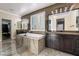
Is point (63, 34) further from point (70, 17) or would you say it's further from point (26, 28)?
point (26, 28)

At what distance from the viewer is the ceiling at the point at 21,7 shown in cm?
165

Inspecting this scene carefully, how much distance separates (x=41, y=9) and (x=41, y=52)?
3.12 feet

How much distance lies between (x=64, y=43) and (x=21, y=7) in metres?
1.34

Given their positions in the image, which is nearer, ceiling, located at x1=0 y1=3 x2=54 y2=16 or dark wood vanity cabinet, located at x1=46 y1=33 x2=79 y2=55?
ceiling, located at x1=0 y1=3 x2=54 y2=16

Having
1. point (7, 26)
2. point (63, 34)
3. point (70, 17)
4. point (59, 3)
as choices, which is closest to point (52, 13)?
point (59, 3)

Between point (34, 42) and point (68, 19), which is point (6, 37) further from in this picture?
point (68, 19)

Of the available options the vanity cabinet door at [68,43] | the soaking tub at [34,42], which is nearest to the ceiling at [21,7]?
the soaking tub at [34,42]

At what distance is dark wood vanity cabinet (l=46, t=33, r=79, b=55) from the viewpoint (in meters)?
1.81

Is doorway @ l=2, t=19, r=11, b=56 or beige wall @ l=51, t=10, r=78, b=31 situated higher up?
beige wall @ l=51, t=10, r=78, b=31

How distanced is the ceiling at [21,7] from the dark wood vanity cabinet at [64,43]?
2.24ft

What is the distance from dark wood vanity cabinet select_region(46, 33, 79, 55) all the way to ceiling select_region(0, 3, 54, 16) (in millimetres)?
684

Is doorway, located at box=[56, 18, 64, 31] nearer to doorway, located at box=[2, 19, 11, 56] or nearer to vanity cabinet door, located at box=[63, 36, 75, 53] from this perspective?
vanity cabinet door, located at box=[63, 36, 75, 53]

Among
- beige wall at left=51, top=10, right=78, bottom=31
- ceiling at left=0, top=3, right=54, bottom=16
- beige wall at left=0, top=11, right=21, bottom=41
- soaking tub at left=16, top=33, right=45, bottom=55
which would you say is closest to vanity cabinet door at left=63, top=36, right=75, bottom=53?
beige wall at left=51, top=10, right=78, bottom=31

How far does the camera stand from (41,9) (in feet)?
5.65
